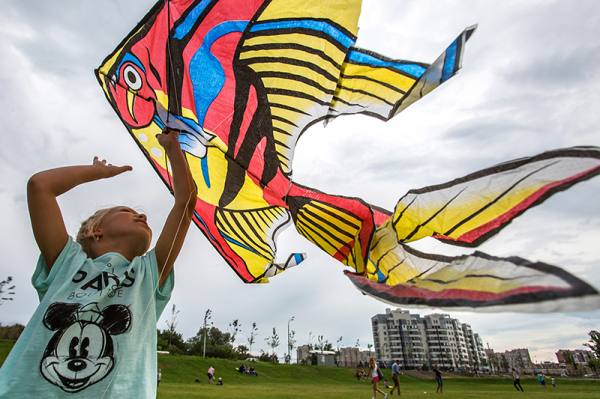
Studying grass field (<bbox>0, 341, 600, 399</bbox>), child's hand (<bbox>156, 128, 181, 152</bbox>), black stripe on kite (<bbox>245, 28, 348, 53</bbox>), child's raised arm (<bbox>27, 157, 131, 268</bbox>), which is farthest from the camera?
grass field (<bbox>0, 341, 600, 399</bbox>)

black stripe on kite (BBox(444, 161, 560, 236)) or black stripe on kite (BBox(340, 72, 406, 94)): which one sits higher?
black stripe on kite (BBox(340, 72, 406, 94))

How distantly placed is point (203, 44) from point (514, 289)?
8.57 feet

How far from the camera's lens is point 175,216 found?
1969 millimetres

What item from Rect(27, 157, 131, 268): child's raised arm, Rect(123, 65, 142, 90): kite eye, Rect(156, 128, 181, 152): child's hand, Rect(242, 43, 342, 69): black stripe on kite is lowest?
Rect(27, 157, 131, 268): child's raised arm

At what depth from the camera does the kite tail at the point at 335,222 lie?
7.91 ft

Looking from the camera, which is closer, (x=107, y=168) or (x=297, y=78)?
(x=107, y=168)

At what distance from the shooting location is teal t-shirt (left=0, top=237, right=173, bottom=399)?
1418mm

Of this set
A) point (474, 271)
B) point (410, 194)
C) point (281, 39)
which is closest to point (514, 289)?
point (474, 271)

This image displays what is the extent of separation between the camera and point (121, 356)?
1.54 meters

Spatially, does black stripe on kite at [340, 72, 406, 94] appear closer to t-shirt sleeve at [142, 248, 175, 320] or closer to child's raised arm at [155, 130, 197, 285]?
child's raised arm at [155, 130, 197, 285]

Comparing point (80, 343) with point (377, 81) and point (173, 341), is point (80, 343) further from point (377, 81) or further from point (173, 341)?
point (173, 341)

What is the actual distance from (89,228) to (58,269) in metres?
0.28

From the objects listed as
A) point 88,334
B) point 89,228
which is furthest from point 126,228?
point 88,334

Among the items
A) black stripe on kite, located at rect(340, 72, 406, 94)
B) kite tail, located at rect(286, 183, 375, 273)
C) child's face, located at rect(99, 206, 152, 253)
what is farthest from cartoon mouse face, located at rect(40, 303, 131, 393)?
black stripe on kite, located at rect(340, 72, 406, 94)
